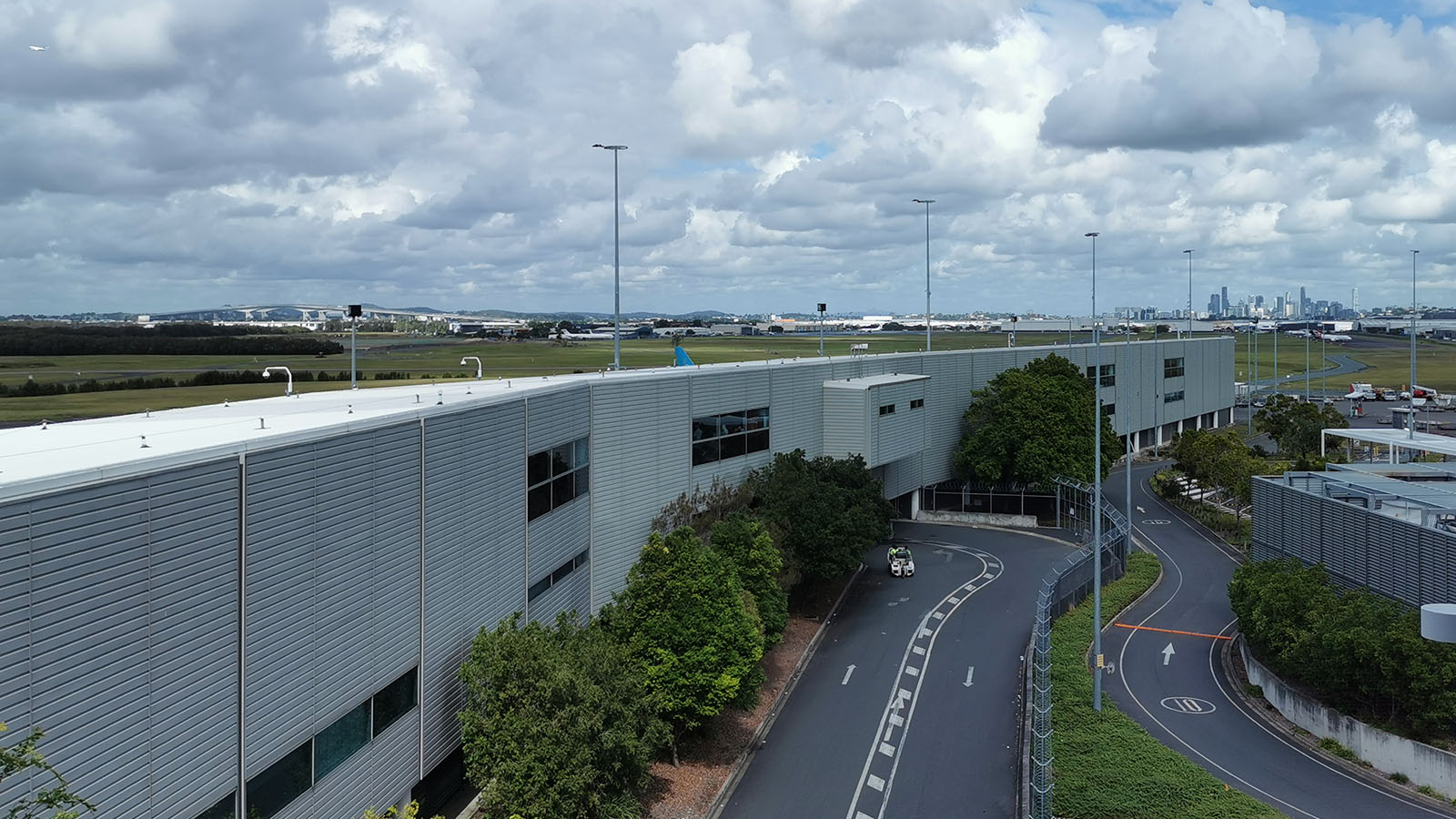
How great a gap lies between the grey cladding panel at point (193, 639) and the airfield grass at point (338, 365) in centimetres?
893

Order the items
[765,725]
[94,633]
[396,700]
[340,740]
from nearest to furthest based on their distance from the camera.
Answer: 1. [94,633]
2. [340,740]
3. [396,700]
4. [765,725]

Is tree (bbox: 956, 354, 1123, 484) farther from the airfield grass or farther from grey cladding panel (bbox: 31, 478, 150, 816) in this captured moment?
grey cladding panel (bbox: 31, 478, 150, 816)

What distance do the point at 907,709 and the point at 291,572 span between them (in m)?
24.7

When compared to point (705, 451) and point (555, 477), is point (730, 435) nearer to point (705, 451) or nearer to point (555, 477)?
point (705, 451)

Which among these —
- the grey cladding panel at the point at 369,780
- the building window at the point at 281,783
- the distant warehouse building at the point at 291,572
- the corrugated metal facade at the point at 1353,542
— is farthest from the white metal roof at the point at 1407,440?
the building window at the point at 281,783

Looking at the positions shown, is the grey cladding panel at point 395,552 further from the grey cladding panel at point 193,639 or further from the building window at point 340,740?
the grey cladding panel at point 193,639

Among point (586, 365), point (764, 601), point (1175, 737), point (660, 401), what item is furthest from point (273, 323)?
point (1175, 737)

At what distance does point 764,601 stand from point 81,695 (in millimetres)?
27322

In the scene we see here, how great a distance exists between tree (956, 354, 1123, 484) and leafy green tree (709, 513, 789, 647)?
31.9 meters

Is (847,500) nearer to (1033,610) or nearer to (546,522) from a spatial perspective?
(1033,610)

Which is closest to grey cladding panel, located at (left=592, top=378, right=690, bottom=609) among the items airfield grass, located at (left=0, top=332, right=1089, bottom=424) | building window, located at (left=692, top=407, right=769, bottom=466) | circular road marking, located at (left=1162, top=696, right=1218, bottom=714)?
building window, located at (left=692, top=407, right=769, bottom=466)

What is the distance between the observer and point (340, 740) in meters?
22.0

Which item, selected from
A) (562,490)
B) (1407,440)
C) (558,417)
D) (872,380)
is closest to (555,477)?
(562,490)

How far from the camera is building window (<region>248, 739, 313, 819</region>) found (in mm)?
19188
